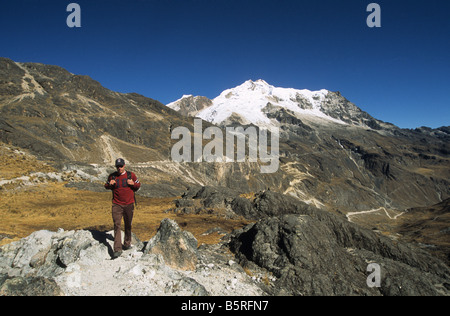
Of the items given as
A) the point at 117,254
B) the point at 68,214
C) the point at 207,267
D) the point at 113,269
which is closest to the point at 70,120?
the point at 68,214

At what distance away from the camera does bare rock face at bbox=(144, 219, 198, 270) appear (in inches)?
305

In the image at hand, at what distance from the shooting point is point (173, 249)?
797 cm

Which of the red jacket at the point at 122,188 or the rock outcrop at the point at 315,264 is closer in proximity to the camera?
the red jacket at the point at 122,188

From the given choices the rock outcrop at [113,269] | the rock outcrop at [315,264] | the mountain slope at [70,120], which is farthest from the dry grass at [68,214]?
the mountain slope at [70,120]

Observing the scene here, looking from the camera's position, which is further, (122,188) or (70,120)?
(70,120)

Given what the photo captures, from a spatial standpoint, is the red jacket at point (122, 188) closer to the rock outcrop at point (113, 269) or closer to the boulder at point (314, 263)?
the rock outcrop at point (113, 269)

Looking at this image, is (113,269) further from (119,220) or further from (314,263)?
(314,263)

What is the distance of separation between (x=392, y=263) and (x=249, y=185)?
7922 centimetres

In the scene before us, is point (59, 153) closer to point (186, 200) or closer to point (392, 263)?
point (186, 200)

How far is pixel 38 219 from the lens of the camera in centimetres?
1820

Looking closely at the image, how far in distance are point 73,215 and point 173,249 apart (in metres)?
16.1

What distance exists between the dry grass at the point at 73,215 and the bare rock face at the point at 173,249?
4.53 meters

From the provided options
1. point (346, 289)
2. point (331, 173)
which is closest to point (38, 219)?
point (346, 289)

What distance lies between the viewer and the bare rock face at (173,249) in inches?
305
